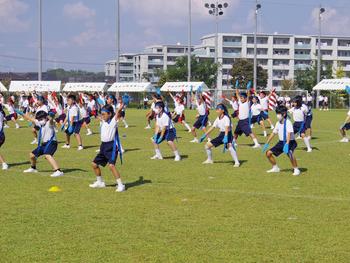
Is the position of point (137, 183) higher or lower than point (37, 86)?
lower

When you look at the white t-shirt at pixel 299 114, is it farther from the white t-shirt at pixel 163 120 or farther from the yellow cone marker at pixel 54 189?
the yellow cone marker at pixel 54 189

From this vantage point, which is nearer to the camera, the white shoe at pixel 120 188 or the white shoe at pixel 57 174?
the white shoe at pixel 120 188

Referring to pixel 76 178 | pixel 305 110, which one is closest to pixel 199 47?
pixel 305 110

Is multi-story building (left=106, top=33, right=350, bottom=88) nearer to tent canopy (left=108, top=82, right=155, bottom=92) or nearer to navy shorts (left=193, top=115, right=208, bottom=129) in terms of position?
tent canopy (left=108, top=82, right=155, bottom=92)

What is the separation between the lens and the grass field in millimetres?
7164

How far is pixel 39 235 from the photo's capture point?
26.1 ft

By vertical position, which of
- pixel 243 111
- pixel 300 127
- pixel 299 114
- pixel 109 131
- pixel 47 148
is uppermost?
pixel 243 111

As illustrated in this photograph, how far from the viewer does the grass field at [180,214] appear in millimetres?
7164

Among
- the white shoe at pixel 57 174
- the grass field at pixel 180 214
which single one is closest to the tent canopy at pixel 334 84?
the grass field at pixel 180 214

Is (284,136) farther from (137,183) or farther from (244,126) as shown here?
(244,126)

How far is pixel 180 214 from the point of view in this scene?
9.38 meters

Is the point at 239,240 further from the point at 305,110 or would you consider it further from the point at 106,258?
the point at 305,110

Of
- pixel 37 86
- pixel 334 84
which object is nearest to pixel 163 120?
pixel 334 84

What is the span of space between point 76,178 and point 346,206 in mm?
6124
